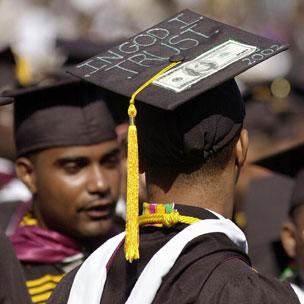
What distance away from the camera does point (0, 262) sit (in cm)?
384

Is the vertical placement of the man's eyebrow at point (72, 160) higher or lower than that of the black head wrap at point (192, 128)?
lower

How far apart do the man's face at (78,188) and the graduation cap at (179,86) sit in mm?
1652

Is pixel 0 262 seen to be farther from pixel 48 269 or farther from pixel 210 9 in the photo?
pixel 210 9

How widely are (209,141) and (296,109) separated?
5.40 metres

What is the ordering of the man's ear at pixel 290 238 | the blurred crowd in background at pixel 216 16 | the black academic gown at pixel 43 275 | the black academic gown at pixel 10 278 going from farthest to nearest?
the blurred crowd in background at pixel 216 16 < the man's ear at pixel 290 238 < the black academic gown at pixel 43 275 < the black academic gown at pixel 10 278

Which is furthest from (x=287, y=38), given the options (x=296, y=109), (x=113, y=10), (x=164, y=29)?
(x=164, y=29)

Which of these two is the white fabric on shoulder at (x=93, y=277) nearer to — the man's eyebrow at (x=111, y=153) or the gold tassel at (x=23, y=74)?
the man's eyebrow at (x=111, y=153)

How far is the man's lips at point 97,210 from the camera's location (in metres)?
5.22

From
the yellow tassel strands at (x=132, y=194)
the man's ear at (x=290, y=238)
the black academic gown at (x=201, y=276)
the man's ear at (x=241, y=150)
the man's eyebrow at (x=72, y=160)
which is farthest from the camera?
the man's ear at (x=290, y=238)

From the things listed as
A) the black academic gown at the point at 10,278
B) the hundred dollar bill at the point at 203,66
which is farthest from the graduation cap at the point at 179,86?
the black academic gown at the point at 10,278

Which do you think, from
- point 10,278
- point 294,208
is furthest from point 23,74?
point 10,278

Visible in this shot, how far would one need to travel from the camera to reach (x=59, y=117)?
551 centimetres

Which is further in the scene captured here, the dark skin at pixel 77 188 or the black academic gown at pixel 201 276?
the dark skin at pixel 77 188

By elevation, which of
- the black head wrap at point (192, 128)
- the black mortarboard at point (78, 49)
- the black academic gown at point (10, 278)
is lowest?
the black mortarboard at point (78, 49)
